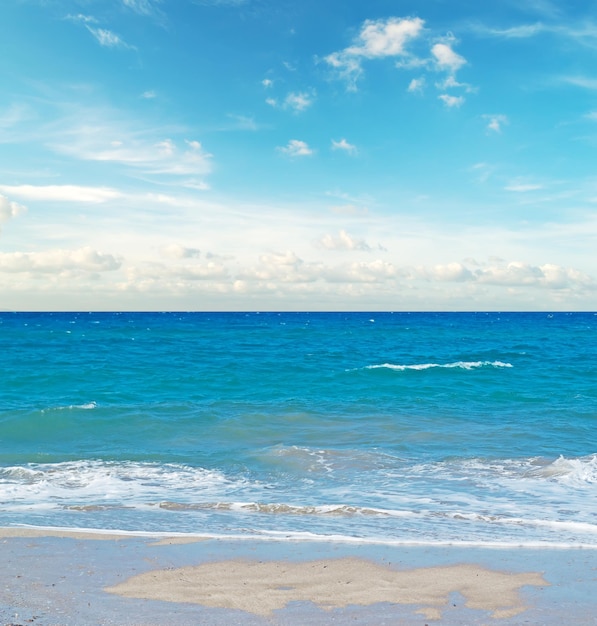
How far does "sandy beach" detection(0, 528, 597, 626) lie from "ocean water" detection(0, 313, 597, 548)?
30.8 inches

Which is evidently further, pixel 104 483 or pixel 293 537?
pixel 104 483

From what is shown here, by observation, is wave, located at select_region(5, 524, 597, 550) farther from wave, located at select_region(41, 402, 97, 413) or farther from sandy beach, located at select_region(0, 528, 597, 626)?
wave, located at select_region(41, 402, 97, 413)

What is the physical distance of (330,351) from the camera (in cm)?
4841

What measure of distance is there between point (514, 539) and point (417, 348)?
44.5 meters

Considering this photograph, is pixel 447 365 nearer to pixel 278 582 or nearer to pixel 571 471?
pixel 571 471

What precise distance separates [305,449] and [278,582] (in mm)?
9713

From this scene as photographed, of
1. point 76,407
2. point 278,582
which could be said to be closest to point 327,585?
point 278,582

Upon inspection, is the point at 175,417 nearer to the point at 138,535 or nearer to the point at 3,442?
the point at 3,442

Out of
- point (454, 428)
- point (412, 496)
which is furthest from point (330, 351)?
point (412, 496)

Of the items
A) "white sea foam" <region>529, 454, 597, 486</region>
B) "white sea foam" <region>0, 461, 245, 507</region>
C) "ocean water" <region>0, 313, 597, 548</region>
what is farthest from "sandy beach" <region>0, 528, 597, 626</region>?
"white sea foam" <region>529, 454, 597, 486</region>

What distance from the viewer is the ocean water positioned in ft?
36.5

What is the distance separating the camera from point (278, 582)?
315 inches

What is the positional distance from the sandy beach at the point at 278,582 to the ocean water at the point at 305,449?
2.57ft

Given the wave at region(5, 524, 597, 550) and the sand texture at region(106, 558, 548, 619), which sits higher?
the sand texture at region(106, 558, 548, 619)
